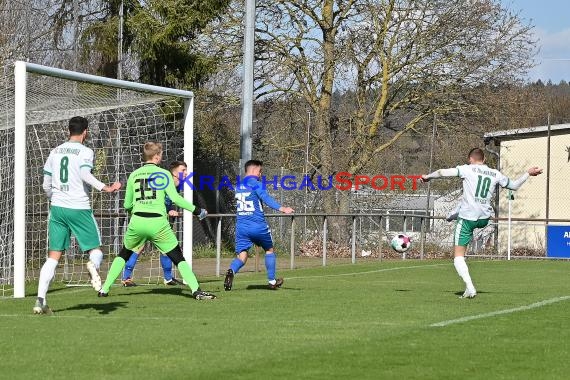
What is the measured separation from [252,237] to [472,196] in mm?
3017

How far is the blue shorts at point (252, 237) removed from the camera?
14742mm

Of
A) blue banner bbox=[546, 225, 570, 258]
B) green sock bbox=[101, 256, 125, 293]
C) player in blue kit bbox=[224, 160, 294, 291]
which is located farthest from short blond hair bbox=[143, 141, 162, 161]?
blue banner bbox=[546, 225, 570, 258]

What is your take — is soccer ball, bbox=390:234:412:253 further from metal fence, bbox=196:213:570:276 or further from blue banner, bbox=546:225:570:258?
blue banner, bbox=546:225:570:258

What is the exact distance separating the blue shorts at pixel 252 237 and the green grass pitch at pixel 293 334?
0.61m

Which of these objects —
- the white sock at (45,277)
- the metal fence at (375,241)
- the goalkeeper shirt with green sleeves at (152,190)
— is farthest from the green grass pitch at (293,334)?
the metal fence at (375,241)

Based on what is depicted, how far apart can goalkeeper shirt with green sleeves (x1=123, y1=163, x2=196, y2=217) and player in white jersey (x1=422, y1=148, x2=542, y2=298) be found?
10.5 ft

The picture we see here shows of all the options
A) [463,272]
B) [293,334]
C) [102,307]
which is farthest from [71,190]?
[463,272]

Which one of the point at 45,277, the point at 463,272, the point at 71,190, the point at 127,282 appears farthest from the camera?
the point at 127,282

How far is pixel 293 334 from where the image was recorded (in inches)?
370

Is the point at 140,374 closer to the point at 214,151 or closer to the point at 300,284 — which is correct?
the point at 300,284

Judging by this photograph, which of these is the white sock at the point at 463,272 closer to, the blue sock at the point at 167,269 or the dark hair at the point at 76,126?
the blue sock at the point at 167,269

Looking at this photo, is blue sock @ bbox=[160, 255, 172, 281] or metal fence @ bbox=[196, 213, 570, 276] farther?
metal fence @ bbox=[196, 213, 570, 276]

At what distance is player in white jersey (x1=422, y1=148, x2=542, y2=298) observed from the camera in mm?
13578

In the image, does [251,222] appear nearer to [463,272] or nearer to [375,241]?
[463,272]
